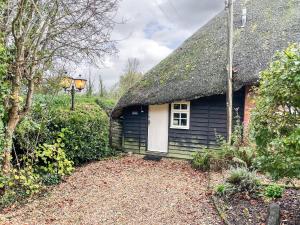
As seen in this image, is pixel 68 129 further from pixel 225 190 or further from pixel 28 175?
pixel 225 190

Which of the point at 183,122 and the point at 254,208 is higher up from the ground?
the point at 183,122

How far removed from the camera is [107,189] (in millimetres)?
7172

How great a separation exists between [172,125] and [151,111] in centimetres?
102

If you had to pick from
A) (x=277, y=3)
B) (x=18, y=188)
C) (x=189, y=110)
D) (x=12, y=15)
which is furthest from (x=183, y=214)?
(x=277, y=3)

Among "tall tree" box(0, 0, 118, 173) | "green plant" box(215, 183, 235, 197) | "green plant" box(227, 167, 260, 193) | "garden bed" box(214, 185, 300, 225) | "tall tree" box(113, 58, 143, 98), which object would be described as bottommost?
"garden bed" box(214, 185, 300, 225)

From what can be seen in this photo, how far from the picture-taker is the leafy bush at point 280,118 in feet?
13.1

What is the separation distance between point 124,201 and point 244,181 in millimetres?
2394

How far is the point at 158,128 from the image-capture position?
11.7 m

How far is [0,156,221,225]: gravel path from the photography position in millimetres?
5246

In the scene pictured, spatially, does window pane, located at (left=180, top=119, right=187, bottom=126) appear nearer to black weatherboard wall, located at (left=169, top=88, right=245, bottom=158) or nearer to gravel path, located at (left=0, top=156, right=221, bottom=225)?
black weatherboard wall, located at (left=169, top=88, right=245, bottom=158)

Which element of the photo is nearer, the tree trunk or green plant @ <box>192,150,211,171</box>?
the tree trunk

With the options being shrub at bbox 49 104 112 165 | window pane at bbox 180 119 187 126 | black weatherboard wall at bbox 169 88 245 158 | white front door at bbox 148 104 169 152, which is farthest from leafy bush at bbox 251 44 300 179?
white front door at bbox 148 104 169 152

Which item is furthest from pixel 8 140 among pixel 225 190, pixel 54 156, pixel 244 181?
pixel 244 181

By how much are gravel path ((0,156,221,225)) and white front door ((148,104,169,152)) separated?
2548mm
